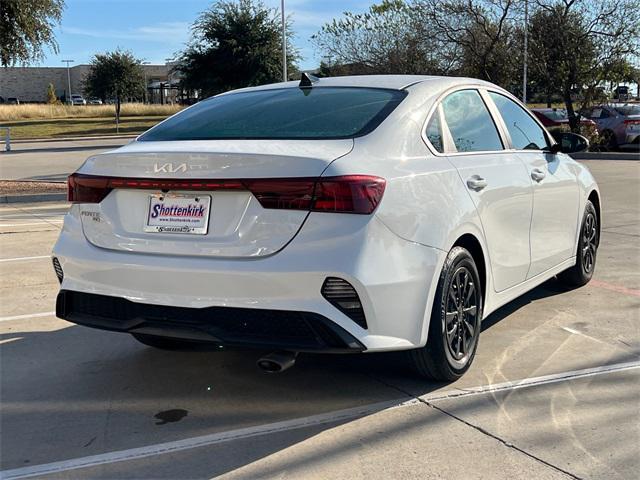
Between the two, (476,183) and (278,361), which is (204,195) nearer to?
(278,361)

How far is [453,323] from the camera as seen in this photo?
4.01 meters

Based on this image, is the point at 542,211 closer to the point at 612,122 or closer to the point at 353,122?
the point at 353,122

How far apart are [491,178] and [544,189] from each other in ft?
3.06

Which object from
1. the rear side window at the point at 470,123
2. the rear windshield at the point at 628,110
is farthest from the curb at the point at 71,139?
the rear side window at the point at 470,123

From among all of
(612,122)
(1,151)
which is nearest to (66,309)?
(612,122)

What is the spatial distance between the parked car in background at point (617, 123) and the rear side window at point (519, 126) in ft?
62.0

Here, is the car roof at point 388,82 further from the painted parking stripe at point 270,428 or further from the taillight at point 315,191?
the painted parking stripe at point 270,428

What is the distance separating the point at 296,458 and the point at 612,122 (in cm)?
2253

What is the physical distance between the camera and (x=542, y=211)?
512 cm

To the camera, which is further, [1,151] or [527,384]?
[1,151]

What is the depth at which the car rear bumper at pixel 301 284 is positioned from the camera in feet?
10.8

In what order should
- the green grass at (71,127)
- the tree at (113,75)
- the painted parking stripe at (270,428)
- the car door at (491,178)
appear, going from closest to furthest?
1. the painted parking stripe at (270,428)
2. the car door at (491,178)
3. the green grass at (71,127)
4. the tree at (113,75)

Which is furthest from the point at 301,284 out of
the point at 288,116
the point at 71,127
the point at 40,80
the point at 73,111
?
the point at 40,80

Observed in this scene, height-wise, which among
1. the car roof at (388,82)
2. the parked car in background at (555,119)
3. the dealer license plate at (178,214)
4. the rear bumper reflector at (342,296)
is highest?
the car roof at (388,82)
